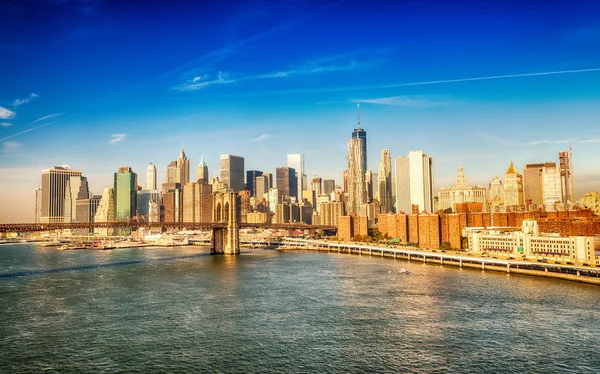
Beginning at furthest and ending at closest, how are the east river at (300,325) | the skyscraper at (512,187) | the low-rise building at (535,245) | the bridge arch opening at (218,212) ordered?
the skyscraper at (512,187) → the bridge arch opening at (218,212) → the low-rise building at (535,245) → the east river at (300,325)

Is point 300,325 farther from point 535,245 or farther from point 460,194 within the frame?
point 460,194

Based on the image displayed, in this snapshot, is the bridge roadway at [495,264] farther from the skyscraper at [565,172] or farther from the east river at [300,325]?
the skyscraper at [565,172]

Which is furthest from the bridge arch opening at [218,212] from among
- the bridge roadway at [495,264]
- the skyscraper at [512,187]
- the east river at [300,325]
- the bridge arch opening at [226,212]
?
the skyscraper at [512,187]

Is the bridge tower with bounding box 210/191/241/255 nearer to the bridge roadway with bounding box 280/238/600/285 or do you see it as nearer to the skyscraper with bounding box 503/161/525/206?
the bridge roadway with bounding box 280/238/600/285

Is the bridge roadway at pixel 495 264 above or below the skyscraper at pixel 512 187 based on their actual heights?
below

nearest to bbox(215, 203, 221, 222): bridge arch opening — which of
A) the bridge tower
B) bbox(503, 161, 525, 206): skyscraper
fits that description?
the bridge tower

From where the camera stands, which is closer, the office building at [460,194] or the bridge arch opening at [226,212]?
the bridge arch opening at [226,212]

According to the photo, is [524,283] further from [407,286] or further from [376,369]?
[376,369]

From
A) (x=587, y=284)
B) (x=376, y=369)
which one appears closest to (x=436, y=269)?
(x=587, y=284)
